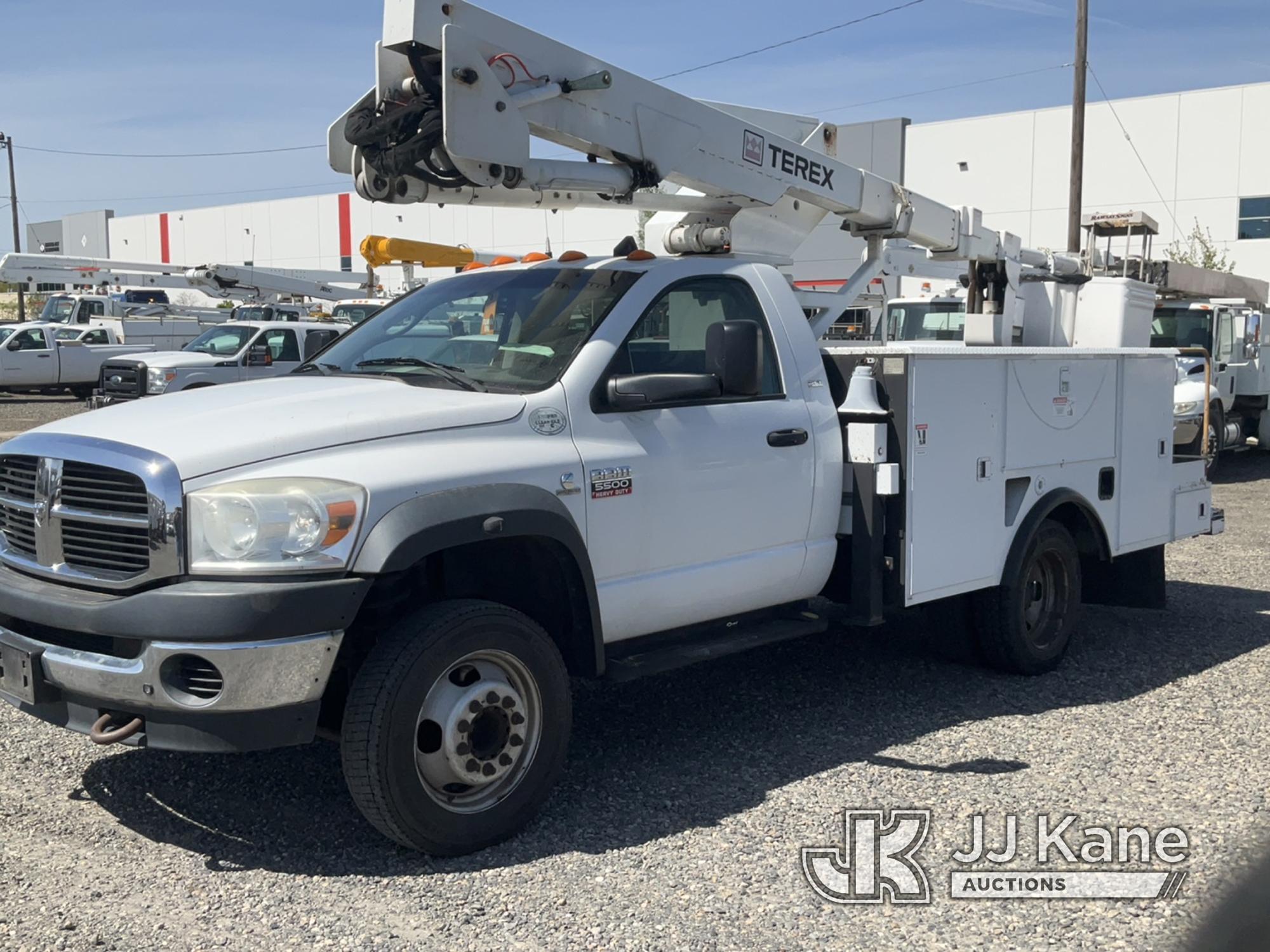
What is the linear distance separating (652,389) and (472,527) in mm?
1000

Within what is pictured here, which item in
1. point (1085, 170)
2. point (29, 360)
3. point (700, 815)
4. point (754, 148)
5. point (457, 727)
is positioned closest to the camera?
point (457, 727)

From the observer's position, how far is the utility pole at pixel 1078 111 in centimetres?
2264

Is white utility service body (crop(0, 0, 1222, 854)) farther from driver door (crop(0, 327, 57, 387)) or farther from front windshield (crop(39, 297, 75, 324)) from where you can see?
front windshield (crop(39, 297, 75, 324))

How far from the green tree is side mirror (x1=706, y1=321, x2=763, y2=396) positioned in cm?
3130

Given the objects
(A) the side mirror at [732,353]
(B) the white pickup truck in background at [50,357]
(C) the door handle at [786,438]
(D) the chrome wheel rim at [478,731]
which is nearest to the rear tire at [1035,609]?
(C) the door handle at [786,438]

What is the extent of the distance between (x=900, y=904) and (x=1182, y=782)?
170cm

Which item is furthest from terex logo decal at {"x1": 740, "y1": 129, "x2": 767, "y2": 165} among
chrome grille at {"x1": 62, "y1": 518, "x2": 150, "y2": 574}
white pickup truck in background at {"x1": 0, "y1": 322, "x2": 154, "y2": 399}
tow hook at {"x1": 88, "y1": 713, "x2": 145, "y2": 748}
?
white pickup truck in background at {"x1": 0, "y1": 322, "x2": 154, "y2": 399}

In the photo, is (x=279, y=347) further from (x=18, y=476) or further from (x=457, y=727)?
(x=457, y=727)

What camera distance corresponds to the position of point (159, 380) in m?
18.5

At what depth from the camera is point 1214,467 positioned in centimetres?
1656

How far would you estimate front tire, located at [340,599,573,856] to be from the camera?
4.01 meters

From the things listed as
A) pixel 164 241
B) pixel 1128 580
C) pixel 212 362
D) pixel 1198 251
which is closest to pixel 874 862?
pixel 1128 580

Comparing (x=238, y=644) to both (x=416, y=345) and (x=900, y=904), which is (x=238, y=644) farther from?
(x=900, y=904)

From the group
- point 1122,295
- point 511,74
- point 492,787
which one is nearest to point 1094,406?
point 1122,295
